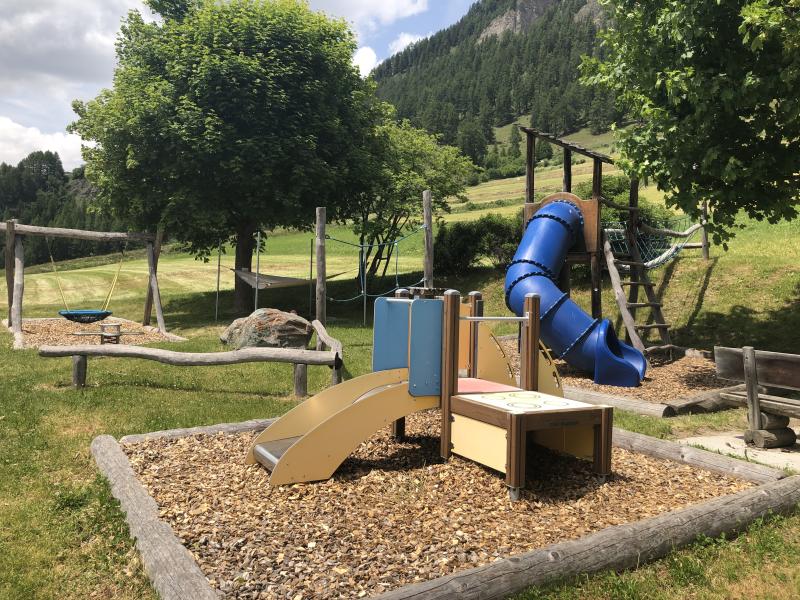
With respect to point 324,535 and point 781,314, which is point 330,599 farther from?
point 781,314

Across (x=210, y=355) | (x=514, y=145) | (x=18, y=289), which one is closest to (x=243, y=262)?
(x=18, y=289)

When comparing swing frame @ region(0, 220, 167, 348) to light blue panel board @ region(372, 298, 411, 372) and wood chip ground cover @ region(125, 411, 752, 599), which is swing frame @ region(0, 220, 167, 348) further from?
wood chip ground cover @ region(125, 411, 752, 599)

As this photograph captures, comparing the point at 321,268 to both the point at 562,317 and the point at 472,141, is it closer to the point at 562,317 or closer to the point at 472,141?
the point at 562,317

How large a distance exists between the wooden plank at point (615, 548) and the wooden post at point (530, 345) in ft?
5.65

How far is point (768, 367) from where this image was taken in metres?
6.18

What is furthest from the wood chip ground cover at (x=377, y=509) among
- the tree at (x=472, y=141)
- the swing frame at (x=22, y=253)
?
the tree at (x=472, y=141)

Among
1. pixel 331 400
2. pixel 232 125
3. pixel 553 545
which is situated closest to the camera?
pixel 553 545

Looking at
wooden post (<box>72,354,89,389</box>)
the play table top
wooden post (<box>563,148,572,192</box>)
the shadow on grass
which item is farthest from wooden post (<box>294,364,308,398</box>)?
the shadow on grass

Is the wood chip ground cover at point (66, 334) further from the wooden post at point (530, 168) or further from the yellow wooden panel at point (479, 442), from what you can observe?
the yellow wooden panel at point (479, 442)

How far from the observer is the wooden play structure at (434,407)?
473cm

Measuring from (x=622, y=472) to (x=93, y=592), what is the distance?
13.0 feet

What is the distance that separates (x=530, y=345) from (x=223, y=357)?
14.5ft

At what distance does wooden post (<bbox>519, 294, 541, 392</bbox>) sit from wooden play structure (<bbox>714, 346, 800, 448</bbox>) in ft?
7.64

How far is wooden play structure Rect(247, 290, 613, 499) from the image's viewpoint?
4.73 meters
